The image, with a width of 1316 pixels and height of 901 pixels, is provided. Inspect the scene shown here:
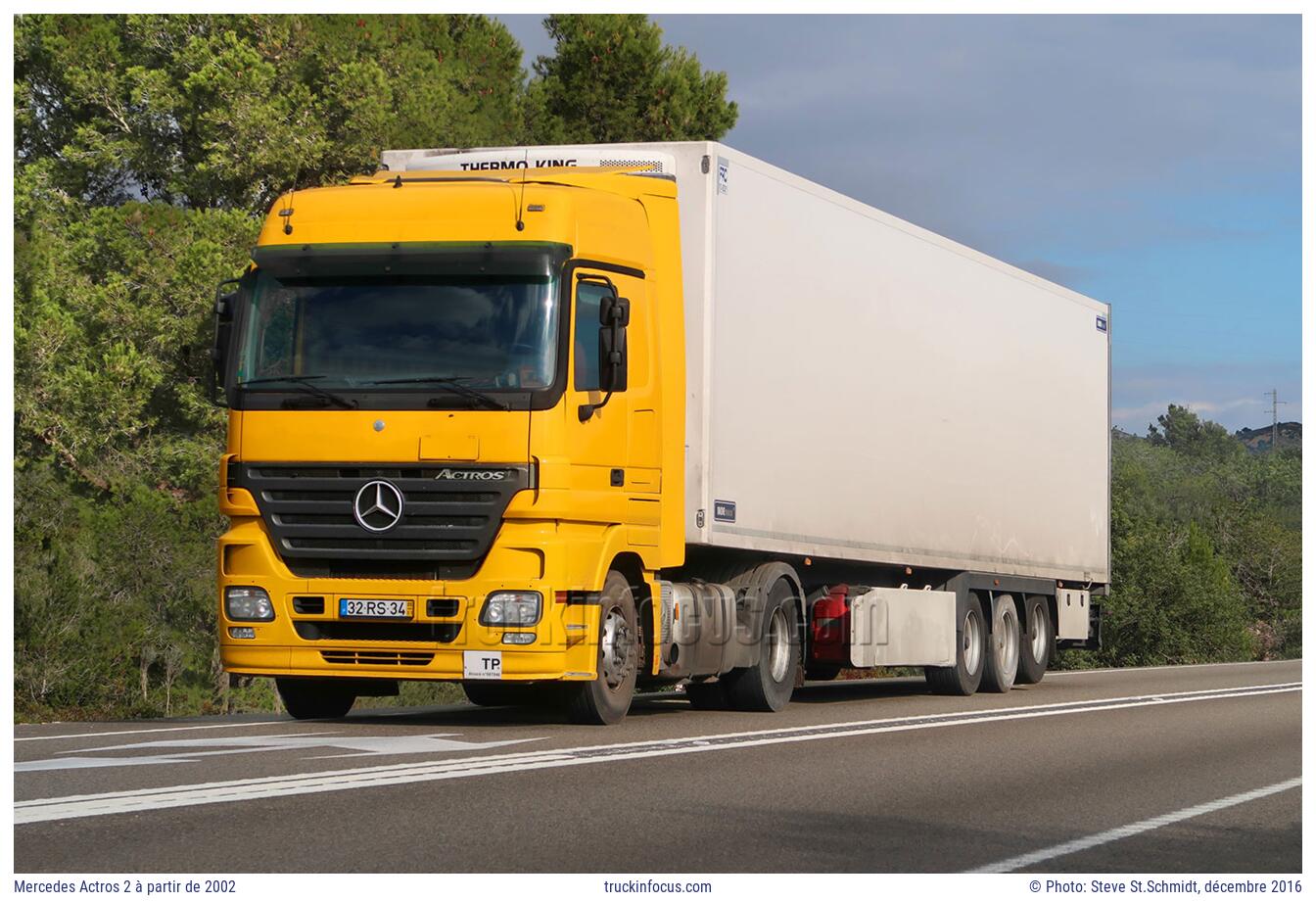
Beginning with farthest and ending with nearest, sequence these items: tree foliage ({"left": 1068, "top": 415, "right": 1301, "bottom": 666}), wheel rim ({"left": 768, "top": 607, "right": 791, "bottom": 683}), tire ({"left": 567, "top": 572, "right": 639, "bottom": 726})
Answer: tree foliage ({"left": 1068, "top": 415, "right": 1301, "bottom": 666})
wheel rim ({"left": 768, "top": 607, "right": 791, "bottom": 683})
tire ({"left": 567, "top": 572, "right": 639, "bottom": 726})

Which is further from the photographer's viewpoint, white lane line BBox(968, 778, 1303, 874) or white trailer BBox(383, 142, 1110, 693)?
white trailer BBox(383, 142, 1110, 693)

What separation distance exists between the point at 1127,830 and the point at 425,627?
18.9 ft

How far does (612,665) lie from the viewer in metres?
14.5

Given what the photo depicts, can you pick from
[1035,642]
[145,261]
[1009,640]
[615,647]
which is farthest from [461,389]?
[145,261]

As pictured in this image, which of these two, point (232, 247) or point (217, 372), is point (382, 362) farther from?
point (232, 247)

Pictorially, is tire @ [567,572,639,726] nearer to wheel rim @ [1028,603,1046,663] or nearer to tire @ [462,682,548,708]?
tire @ [462,682,548,708]

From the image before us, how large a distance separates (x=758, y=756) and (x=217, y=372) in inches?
185

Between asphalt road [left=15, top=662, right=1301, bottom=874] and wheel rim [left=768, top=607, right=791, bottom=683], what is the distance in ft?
2.79

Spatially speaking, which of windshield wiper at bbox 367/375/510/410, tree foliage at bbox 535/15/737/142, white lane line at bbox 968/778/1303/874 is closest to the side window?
windshield wiper at bbox 367/375/510/410

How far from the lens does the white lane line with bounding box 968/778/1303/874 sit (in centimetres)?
814

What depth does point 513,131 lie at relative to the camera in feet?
128

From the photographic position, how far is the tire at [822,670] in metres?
18.6

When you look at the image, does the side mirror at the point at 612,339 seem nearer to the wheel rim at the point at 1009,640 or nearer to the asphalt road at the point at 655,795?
the asphalt road at the point at 655,795

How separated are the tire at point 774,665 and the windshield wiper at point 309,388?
4.67m
